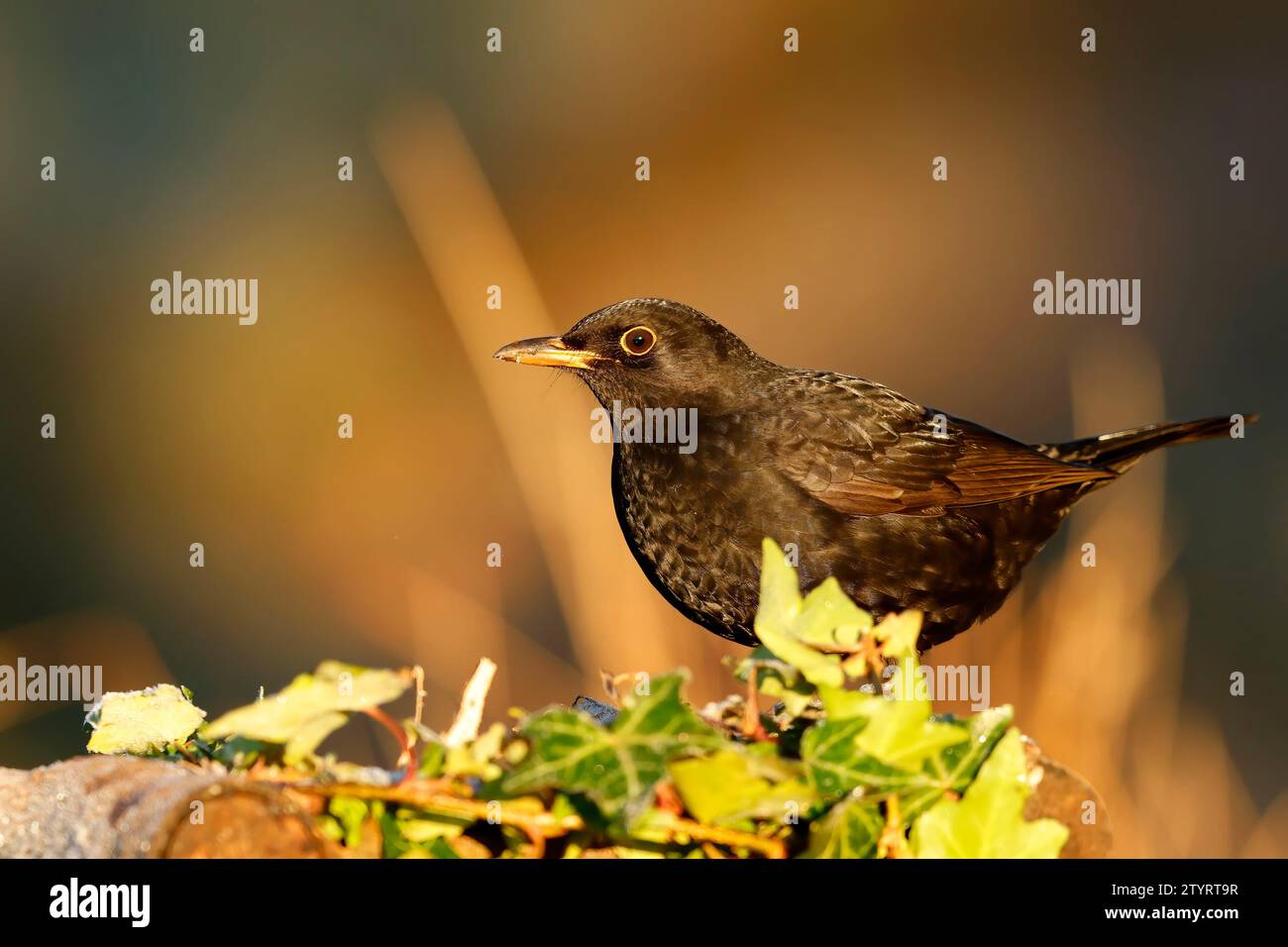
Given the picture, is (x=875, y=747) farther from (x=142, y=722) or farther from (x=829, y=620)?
(x=142, y=722)

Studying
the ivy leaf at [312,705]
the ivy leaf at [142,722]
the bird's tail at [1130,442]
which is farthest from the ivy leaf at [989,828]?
the bird's tail at [1130,442]

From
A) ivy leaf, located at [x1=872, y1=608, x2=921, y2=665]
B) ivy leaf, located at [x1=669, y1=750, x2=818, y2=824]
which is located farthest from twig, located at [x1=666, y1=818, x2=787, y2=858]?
ivy leaf, located at [x1=872, y1=608, x2=921, y2=665]

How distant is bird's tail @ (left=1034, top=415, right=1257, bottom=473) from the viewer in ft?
15.2

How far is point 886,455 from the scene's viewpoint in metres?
4.41

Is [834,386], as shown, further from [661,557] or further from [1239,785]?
[1239,785]

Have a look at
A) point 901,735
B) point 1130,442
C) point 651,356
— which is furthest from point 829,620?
point 1130,442

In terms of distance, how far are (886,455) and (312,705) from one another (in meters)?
2.99

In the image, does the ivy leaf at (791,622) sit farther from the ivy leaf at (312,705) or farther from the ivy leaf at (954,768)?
the ivy leaf at (312,705)

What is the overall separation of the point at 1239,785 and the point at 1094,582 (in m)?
1.18

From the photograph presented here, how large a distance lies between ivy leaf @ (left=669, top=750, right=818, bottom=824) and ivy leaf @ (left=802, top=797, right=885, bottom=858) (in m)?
0.05

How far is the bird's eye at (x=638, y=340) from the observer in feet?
14.0

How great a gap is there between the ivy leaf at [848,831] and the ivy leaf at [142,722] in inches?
47.4

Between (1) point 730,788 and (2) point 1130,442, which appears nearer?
(1) point 730,788

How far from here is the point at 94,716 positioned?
2336mm
